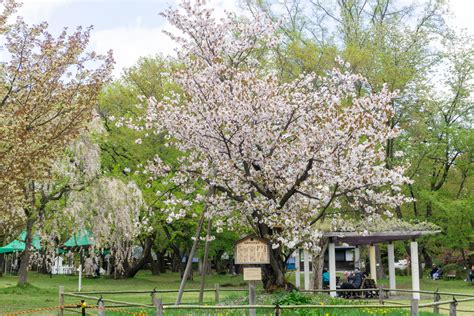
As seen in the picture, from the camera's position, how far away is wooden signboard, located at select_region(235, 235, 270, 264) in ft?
42.0

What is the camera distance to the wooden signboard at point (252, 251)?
12812mm

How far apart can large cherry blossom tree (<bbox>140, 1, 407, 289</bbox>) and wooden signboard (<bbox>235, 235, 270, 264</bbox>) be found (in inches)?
90.1

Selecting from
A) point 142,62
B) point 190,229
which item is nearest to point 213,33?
point 190,229

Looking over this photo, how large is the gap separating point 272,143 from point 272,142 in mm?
129

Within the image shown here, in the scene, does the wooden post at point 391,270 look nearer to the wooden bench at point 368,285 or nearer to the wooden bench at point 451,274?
the wooden bench at point 368,285

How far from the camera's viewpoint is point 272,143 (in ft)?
53.4

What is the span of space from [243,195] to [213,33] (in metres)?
4.87

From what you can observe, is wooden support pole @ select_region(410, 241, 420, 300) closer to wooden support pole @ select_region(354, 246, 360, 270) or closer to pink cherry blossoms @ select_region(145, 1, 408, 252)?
pink cherry blossoms @ select_region(145, 1, 408, 252)

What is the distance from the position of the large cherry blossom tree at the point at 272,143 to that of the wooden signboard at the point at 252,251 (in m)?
A: 2.29

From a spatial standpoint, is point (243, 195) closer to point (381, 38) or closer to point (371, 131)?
point (371, 131)

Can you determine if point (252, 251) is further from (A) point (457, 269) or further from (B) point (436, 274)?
(A) point (457, 269)

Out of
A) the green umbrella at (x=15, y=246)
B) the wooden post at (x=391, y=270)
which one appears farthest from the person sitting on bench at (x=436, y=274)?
the green umbrella at (x=15, y=246)

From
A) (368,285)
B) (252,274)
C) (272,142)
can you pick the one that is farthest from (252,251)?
(368,285)

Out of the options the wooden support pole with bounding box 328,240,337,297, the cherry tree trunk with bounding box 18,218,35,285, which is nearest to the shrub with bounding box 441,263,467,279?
the wooden support pole with bounding box 328,240,337,297
